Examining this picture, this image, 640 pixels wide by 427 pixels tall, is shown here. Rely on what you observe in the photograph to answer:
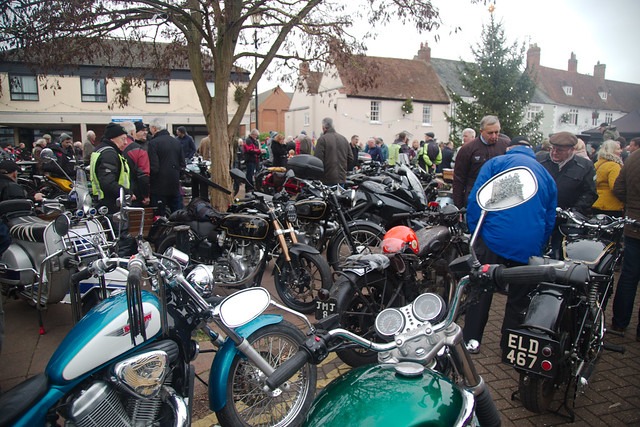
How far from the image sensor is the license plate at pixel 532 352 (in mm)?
2484

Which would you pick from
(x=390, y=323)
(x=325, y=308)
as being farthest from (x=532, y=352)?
(x=325, y=308)

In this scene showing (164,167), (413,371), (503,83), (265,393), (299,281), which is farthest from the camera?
(503,83)

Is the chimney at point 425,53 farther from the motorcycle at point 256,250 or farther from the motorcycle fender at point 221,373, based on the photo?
the motorcycle fender at point 221,373

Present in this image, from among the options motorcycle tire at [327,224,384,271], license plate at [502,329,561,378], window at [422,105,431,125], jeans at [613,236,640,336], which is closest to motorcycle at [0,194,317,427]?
license plate at [502,329,561,378]

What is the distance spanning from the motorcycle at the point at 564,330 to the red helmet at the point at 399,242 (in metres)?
1.05

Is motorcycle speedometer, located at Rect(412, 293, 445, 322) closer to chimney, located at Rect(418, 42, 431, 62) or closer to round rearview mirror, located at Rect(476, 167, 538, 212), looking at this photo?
round rearview mirror, located at Rect(476, 167, 538, 212)

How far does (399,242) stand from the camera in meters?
3.73

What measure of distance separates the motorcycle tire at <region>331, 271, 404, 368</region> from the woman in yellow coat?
3979 millimetres

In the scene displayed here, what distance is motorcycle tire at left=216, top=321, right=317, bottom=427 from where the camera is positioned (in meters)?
2.62

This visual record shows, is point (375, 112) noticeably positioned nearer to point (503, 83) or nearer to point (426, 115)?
point (426, 115)

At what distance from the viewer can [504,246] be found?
11.1 feet

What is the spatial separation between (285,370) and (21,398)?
1.25 m

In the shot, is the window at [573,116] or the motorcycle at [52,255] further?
the window at [573,116]

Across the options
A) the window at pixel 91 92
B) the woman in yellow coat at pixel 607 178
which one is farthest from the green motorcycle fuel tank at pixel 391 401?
the window at pixel 91 92
